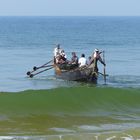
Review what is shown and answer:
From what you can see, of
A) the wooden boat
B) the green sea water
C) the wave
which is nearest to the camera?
the green sea water

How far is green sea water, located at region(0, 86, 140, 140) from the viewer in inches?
480

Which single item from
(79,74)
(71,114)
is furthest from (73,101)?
(79,74)

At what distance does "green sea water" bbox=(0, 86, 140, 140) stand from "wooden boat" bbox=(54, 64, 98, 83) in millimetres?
4386

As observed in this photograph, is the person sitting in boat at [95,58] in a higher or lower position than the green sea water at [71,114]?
higher

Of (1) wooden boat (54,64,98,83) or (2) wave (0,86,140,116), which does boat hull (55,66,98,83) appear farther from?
(2) wave (0,86,140,116)

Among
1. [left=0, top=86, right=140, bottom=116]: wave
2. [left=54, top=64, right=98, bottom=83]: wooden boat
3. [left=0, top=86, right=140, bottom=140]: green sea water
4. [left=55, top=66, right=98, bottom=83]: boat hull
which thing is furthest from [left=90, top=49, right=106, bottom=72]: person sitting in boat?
[left=0, top=86, right=140, bottom=116]: wave

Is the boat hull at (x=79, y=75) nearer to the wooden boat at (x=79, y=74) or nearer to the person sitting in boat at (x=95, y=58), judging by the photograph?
the wooden boat at (x=79, y=74)

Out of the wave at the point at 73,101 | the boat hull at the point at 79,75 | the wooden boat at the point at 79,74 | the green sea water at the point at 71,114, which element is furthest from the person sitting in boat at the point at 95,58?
the wave at the point at 73,101

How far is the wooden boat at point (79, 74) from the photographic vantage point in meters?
26.3

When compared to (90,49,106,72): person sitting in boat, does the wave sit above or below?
below

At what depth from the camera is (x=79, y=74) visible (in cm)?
2692

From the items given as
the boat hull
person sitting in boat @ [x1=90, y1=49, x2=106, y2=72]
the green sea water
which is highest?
person sitting in boat @ [x1=90, y1=49, x2=106, y2=72]

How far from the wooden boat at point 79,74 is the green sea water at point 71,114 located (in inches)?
173

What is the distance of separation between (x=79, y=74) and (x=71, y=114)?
10427 millimetres
